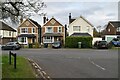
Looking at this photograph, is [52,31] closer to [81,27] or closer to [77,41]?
[81,27]

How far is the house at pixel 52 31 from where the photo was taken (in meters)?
65.8

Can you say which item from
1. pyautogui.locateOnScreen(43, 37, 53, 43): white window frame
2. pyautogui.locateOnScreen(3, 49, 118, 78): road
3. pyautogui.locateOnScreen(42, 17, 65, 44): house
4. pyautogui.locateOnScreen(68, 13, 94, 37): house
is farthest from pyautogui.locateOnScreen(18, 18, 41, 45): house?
pyautogui.locateOnScreen(3, 49, 118, 78): road

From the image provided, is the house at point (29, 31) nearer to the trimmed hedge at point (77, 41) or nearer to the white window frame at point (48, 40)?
the white window frame at point (48, 40)

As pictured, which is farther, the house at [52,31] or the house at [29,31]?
the house at [29,31]

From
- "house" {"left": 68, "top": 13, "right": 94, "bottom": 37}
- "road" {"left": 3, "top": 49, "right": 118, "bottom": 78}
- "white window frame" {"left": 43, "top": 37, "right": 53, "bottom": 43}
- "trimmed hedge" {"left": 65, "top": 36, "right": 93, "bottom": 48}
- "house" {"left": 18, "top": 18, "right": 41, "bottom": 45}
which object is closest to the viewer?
"road" {"left": 3, "top": 49, "right": 118, "bottom": 78}

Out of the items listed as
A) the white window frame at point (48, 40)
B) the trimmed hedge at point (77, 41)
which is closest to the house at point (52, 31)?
the white window frame at point (48, 40)

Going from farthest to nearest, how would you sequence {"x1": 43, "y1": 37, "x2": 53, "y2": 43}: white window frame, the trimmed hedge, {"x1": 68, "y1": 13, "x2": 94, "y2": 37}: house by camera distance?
{"x1": 68, "y1": 13, "x2": 94, "y2": 37}: house
{"x1": 43, "y1": 37, "x2": 53, "y2": 43}: white window frame
the trimmed hedge

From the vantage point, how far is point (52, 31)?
67.0 metres

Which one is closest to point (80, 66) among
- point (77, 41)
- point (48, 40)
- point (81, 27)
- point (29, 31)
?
point (77, 41)

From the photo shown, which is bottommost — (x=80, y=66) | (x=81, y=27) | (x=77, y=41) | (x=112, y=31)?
(x=80, y=66)

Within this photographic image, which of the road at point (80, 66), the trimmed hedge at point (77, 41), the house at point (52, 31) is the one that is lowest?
the road at point (80, 66)

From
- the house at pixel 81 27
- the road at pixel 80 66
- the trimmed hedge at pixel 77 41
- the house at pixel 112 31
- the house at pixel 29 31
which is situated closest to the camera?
the road at pixel 80 66

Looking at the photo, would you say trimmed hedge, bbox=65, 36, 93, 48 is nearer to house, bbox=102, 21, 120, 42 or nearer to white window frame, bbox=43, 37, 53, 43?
white window frame, bbox=43, 37, 53, 43

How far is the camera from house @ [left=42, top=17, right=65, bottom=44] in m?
65.8
